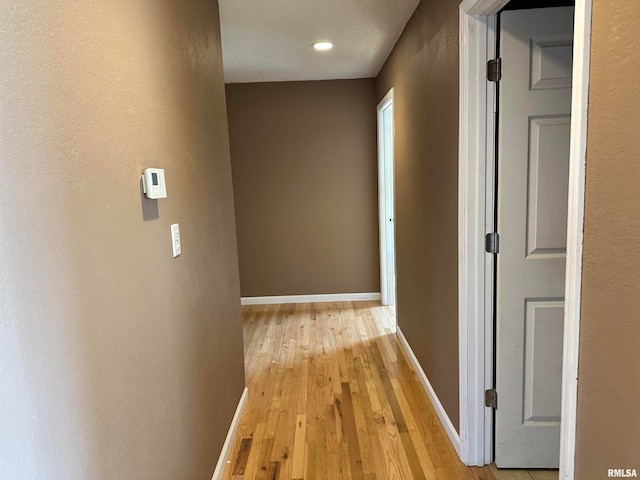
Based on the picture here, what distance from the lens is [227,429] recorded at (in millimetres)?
2062

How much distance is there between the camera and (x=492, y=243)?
1765 mm

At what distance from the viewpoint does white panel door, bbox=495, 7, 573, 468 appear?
1.64m

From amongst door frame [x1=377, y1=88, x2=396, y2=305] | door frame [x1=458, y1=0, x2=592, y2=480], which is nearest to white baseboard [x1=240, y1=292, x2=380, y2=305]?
door frame [x1=377, y1=88, x2=396, y2=305]

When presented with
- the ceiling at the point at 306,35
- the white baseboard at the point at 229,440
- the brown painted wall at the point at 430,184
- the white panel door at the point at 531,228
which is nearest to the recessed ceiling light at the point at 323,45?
the ceiling at the point at 306,35

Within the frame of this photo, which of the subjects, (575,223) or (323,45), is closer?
(575,223)

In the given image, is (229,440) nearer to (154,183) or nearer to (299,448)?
(299,448)

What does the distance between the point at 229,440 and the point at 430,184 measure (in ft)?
5.77

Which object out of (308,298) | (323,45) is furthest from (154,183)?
(308,298)

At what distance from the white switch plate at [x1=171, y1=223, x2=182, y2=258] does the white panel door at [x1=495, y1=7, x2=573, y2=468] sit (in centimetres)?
132

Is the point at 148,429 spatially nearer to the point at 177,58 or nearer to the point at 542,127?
the point at 177,58

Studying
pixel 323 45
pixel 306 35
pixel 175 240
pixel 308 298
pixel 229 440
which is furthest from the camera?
pixel 308 298

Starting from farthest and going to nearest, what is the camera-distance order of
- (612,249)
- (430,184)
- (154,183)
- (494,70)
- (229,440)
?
1. (430,184)
2. (229,440)
3. (494,70)
4. (154,183)
5. (612,249)

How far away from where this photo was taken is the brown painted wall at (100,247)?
0.70 metres

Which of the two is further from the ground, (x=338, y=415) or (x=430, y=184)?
(x=430, y=184)
